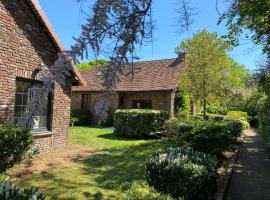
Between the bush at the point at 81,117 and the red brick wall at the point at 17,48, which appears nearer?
the red brick wall at the point at 17,48

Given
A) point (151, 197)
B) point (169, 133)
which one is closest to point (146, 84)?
point (169, 133)

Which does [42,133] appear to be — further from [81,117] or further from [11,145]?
[81,117]

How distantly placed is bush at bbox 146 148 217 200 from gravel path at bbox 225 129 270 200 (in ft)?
4.64

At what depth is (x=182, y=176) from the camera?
519 cm

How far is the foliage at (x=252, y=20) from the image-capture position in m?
6.54

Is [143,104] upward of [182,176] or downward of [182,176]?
upward

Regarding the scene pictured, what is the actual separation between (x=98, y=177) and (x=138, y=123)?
28.4 ft

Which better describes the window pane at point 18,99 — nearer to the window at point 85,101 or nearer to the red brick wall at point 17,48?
the red brick wall at point 17,48

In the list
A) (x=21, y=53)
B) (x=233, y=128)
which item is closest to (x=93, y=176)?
(x=21, y=53)

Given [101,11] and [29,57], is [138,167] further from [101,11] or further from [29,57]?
[101,11]

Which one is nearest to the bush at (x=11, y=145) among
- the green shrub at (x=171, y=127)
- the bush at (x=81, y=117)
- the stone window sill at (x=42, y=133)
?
the stone window sill at (x=42, y=133)

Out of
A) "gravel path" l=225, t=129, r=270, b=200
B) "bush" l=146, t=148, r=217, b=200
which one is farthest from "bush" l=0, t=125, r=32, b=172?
"gravel path" l=225, t=129, r=270, b=200

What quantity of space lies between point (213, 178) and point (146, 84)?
15976 millimetres

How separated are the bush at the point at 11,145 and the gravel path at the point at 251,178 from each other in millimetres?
5578
